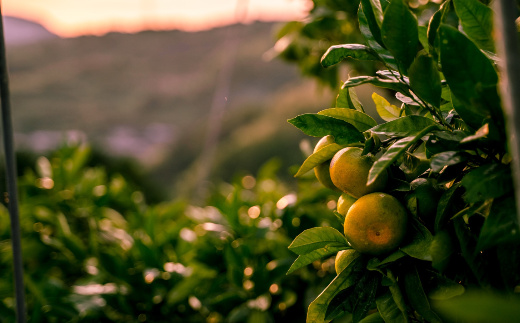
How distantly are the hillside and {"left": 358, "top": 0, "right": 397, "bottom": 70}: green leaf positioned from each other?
11.1 ft

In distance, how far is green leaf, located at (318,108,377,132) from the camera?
467 mm

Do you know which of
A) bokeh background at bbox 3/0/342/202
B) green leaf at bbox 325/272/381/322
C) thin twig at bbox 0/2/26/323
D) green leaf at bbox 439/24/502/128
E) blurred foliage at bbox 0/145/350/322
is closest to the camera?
green leaf at bbox 439/24/502/128

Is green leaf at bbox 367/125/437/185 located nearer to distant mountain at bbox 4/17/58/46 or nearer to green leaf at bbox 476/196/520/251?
green leaf at bbox 476/196/520/251

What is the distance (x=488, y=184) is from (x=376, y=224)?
10 cm

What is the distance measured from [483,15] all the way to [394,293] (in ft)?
0.88

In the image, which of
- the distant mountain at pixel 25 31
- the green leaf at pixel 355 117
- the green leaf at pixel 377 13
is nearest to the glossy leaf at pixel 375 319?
the green leaf at pixel 355 117

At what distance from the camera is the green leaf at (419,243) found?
1.29ft

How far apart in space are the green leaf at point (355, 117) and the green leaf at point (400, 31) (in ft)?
0.30

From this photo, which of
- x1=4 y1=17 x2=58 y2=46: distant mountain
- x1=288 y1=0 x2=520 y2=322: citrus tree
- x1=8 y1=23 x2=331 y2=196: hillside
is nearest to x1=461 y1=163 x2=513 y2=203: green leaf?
x1=288 y1=0 x2=520 y2=322: citrus tree

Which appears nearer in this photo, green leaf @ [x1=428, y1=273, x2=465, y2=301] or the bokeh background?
green leaf @ [x1=428, y1=273, x2=465, y2=301]

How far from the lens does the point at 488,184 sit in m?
0.34

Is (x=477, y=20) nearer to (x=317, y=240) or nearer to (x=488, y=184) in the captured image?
(x=488, y=184)

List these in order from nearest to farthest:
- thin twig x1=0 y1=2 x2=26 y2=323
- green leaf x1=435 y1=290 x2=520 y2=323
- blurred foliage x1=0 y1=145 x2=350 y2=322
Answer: green leaf x1=435 y1=290 x2=520 y2=323, thin twig x1=0 y1=2 x2=26 y2=323, blurred foliage x1=0 y1=145 x2=350 y2=322

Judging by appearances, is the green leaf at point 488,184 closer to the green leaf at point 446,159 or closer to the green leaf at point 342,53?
the green leaf at point 446,159
